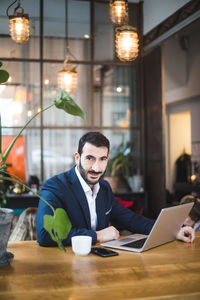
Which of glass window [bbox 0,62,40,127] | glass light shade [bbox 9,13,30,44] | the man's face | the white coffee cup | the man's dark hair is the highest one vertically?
glass light shade [bbox 9,13,30,44]

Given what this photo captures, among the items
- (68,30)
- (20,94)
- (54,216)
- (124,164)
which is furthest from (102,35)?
(54,216)

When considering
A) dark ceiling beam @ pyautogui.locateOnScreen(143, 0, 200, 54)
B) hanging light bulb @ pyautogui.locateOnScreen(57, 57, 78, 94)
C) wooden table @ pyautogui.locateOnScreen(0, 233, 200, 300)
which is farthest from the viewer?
hanging light bulb @ pyautogui.locateOnScreen(57, 57, 78, 94)

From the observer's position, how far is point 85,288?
1.58 metres

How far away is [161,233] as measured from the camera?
2.27 meters

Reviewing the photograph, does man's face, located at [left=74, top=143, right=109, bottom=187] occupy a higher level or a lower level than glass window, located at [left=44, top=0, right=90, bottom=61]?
lower

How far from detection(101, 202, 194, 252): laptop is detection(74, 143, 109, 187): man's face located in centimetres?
45

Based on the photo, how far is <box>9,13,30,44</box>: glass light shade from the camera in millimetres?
4727

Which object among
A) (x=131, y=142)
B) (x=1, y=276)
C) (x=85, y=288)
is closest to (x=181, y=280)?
(x=85, y=288)

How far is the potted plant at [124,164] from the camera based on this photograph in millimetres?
7098

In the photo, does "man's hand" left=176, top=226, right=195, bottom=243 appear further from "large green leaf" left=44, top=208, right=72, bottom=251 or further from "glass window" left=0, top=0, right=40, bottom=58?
"glass window" left=0, top=0, right=40, bottom=58

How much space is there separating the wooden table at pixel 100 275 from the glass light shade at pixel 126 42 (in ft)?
9.95

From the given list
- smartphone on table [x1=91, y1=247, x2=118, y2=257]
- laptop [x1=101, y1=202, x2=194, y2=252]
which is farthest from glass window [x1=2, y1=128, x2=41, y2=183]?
smartphone on table [x1=91, y1=247, x2=118, y2=257]

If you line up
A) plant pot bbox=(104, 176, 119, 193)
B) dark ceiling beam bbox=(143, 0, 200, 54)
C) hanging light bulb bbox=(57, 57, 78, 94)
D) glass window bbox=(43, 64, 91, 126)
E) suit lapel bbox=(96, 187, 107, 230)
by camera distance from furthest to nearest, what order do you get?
1. glass window bbox=(43, 64, 91, 126)
2. plant pot bbox=(104, 176, 119, 193)
3. hanging light bulb bbox=(57, 57, 78, 94)
4. dark ceiling beam bbox=(143, 0, 200, 54)
5. suit lapel bbox=(96, 187, 107, 230)

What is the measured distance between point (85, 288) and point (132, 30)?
3.78 metres
